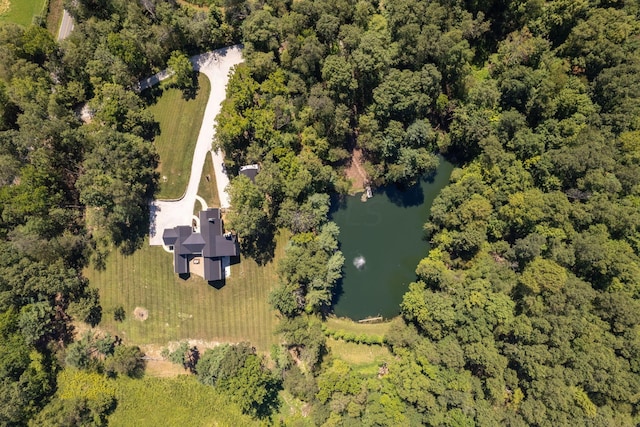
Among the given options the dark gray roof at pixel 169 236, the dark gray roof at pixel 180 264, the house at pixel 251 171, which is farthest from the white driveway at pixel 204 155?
the house at pixel 251 171

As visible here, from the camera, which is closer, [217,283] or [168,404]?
[168,404]

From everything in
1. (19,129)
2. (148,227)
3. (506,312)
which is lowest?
(506,312)

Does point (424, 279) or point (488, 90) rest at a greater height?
point (488, 90)

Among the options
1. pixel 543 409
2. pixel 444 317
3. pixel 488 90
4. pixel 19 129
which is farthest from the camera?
pixel 19 129

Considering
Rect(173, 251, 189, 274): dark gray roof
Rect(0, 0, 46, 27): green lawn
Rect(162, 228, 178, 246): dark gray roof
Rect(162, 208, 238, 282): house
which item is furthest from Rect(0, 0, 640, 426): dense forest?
Rect(0, 0, 46, 27): green lawn

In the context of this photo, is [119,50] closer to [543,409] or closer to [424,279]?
[424,279]

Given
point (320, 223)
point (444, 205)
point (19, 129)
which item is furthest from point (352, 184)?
point (19, 129)

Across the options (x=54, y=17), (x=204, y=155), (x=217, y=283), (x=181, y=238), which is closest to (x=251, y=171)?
(x=204, y=155)

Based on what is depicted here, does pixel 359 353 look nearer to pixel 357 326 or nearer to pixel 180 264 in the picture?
pixel 357 326
